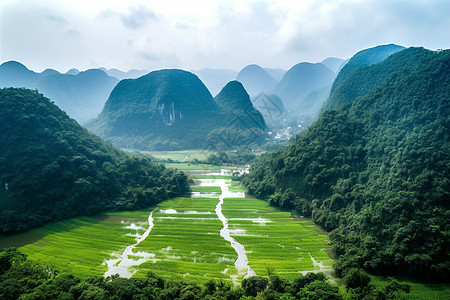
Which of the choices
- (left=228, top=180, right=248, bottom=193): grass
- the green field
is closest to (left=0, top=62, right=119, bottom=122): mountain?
(left=228, top=180, right=248, bottom=193): grass

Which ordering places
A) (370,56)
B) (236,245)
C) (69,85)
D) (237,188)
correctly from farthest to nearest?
(69,85)
(370,56)
(237,188)
(236,245)

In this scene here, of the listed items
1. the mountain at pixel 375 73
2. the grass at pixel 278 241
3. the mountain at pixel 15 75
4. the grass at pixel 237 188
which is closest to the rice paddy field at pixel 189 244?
the grass at pixel 278 241

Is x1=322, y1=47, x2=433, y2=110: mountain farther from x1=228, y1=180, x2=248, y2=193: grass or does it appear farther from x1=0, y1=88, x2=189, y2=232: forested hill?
x1=0, y1=88, x2=189, y2=232: forested hill

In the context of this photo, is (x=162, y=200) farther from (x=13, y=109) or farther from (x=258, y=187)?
(x=13, y=109)

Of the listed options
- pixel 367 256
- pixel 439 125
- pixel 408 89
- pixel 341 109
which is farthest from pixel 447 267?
pixel 341 109

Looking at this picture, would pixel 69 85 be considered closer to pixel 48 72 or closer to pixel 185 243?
pixel 48 72

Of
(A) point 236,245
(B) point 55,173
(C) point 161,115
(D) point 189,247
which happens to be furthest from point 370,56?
(B) point 55,173
